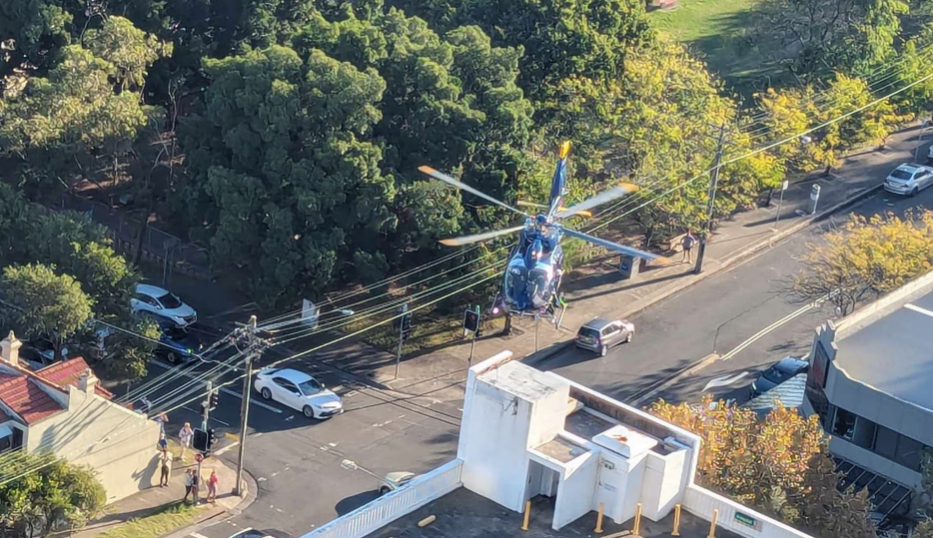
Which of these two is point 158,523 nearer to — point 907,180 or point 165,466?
point 165,466

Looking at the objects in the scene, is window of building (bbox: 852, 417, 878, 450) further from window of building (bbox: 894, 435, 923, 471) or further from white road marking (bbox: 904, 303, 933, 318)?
white road marking (bbox: 904, 303, 933, 318)

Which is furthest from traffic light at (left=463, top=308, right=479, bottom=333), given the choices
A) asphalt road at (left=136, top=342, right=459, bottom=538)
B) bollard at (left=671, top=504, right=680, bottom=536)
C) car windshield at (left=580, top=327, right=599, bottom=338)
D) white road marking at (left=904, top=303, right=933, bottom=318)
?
bollard at (left=671, top=504, right=680, bottom=536)

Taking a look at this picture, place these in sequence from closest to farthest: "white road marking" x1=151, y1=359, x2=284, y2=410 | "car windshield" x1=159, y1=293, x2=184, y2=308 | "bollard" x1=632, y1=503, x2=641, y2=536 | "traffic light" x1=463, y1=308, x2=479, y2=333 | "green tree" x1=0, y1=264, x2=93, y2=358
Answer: "bollard" x1=632, y1=503, x2=641, y2=536 < "green tree" x1=0, y1=264, x2=93, y2=358 < "white road marking" x1=151, y1=359, x2=284, y2=410 < "traffic light" x1=463, y1=308, x2=479, y2=333 < "car windshield" x1=159, y1=293, x2=184, y2=308

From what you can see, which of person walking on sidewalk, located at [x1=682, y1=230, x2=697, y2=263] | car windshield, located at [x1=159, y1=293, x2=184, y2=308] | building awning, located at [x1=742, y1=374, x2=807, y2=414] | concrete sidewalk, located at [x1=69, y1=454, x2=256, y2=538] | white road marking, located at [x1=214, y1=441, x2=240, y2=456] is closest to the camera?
concrete sidewalk, located at [x1=69, y1=454, x2=256, y2=538]

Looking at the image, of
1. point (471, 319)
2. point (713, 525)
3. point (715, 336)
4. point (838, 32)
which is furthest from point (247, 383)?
point (838, 32)

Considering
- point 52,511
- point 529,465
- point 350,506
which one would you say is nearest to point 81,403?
point 52,511

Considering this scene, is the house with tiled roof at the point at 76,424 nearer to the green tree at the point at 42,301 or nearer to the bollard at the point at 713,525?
the green tree at the point at 42,301

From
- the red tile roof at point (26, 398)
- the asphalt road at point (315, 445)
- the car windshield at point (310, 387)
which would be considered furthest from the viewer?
the car windshield at point (310, 387)

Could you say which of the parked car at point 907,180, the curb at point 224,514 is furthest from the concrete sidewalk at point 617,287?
the curb at point 224,514
